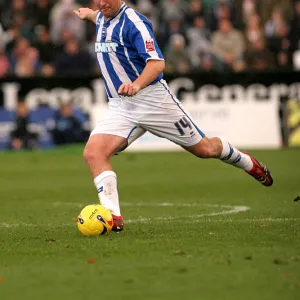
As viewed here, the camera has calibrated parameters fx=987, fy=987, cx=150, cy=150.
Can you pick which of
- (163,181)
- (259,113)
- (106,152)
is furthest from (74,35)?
(106,152)

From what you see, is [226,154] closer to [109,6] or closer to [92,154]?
[92,154]

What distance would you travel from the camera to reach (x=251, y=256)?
22.6 feet

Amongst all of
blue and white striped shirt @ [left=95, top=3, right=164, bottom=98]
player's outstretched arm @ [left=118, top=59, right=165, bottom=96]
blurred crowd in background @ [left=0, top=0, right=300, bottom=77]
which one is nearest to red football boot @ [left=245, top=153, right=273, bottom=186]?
blue and white striped shirt @ [left=95, top=3, right=164, bottom=98]

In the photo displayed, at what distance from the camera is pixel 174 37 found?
23984mm

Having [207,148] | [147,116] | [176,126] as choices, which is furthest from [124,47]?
[207,148]

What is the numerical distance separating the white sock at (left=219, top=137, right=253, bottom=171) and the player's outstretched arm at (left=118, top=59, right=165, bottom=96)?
1.51 m

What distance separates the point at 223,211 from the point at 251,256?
353cm

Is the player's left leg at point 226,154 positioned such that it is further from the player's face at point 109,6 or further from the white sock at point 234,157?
the player's face at point 109,6

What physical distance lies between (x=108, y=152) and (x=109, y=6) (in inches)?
50.9

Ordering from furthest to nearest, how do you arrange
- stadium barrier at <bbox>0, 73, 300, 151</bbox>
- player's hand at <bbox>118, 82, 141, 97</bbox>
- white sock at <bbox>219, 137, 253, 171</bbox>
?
stadium barrier at <bbox>0, 73, 300, 151</bbox>
white sock at <bbox>219, 137, 253, 171</bbox>
player's hand at <bbox>118, 82, 141, 97</bbox>

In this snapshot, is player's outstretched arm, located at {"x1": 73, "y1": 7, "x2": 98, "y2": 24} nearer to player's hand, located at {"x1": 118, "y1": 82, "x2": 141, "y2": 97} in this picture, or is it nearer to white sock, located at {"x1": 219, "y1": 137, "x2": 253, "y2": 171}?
player's hand, located at {"x1": 118, "y1": 82, "x2": 141, "y2": 97}

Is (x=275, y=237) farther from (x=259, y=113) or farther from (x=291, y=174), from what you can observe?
(x=259, y=113)

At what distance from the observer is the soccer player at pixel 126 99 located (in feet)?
28.2

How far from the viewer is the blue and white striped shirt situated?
8.63 metres
